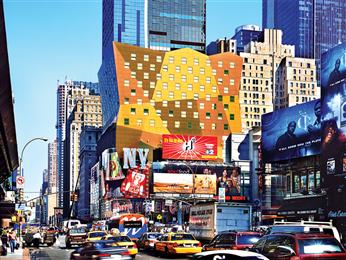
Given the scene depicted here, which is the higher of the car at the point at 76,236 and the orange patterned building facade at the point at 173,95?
the orange patterned building facade at the point at 173,95

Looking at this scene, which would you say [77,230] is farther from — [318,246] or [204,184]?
[204,184]

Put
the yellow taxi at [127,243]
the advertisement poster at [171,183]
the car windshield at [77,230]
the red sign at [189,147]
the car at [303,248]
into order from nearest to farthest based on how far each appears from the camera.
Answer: the car at [303,248] < the yellow taxi at [127,243] < the car windshield at [77,230] < the advertisement poster at [171,183] < the red sign at [189,147]

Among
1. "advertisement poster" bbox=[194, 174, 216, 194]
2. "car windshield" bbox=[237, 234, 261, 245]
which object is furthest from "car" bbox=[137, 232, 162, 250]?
"advertisement poster" bbox=[194, 174, 216, 194]

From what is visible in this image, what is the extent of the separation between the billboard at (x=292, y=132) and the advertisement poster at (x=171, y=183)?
34.5 meters

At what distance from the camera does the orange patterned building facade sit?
548 feet

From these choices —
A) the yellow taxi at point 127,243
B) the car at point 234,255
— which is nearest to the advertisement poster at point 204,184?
the yellow taxi at point 127,243

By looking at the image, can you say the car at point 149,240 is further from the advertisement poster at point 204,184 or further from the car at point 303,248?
the advertisement poster at point 204,184

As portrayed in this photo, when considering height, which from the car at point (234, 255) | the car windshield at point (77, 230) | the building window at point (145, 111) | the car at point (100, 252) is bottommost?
the car windshield at point (77, 230)

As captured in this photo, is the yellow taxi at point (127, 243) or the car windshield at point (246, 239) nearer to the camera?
the car windshield at point (246, 239)

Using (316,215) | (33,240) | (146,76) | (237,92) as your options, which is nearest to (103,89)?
(146,76)

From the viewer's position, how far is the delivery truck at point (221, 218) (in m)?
46.2

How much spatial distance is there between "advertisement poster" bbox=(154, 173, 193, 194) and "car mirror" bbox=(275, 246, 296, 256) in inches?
5316

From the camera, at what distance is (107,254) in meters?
25.4

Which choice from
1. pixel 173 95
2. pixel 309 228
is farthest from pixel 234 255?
pixel 173 95
